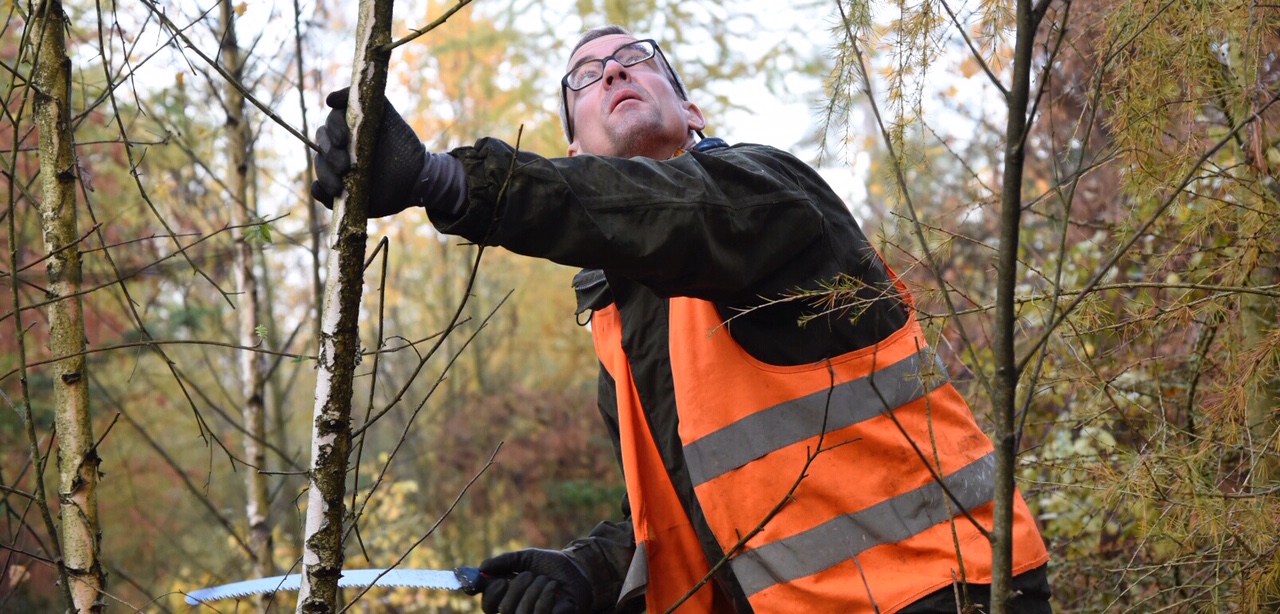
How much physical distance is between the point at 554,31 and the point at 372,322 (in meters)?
4.30

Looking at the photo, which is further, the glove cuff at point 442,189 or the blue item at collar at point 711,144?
the blue item at collar at point 711,144

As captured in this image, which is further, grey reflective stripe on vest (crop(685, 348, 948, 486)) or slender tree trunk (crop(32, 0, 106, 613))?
slender tree trunk (crop(32, 0, 106, 613))

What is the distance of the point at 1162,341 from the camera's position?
12.5ft

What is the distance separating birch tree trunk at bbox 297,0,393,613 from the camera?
158 cm

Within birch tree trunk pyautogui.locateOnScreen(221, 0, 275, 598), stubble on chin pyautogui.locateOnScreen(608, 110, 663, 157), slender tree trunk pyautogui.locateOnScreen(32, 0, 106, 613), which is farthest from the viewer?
birch tree trunk pyautogui.locateOnScreen(221, 0, 275, 598)

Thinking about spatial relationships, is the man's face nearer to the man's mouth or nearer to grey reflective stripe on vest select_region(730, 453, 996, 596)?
the man's mouth

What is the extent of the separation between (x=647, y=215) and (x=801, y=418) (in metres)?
0.68

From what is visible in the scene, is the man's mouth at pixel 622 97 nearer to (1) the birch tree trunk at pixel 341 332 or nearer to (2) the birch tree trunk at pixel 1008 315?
(1) the birch tree trunk at pixel 341 332

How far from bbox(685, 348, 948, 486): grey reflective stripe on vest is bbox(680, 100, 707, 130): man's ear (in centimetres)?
118

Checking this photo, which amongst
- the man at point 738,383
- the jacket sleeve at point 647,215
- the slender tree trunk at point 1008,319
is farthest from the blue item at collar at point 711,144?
the slender tree trunk at point 1008,319

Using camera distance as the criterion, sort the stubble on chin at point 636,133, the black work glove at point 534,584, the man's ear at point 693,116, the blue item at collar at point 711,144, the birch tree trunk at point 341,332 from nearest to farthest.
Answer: the birch tree trunk at point 341,332 < the blue item at collar at point 711,144 < the black work glove at point 534,584 < the stubble on chin at point 636,133 < the man's ear at point 693,116

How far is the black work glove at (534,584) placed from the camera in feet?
8.45

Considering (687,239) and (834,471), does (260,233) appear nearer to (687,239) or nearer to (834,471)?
(687,239)

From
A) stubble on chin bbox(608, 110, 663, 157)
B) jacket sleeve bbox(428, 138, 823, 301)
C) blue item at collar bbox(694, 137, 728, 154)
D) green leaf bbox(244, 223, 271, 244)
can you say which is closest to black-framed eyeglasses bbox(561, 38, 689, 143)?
stubble on chin bbox(608, 110, 663, 157)
